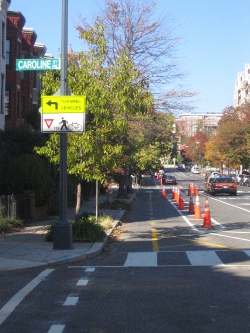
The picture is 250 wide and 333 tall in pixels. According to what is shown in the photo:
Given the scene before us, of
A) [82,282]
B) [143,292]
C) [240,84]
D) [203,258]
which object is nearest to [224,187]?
[203,258]

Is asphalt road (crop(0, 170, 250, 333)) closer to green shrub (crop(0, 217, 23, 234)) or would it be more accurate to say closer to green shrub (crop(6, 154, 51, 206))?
green shrub (crop(0, 217, 23, 234))

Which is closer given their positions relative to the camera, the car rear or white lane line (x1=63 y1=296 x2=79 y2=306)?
white lane line (x1=63 y1=296 x2=79 y2=306)

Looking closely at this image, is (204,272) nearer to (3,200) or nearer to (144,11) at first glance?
(3,200)

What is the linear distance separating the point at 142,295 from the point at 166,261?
151 inches

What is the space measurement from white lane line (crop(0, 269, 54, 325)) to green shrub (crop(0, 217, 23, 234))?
6.51m

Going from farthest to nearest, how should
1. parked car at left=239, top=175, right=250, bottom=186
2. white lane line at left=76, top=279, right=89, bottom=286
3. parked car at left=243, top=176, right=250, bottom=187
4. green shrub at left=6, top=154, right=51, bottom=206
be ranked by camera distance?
1. parked car at left=239, top=175, right=250, bottom=186
2. parked car at left=243, top=176, right=250, bottom=187
3. green shrub at left=6, top=154, right=51, bottom=206
4. white lane line at left=76, top=279, right=89, bottom=286

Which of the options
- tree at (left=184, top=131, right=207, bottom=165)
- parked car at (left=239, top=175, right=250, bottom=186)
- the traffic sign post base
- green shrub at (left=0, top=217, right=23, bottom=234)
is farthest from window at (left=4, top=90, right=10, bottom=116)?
tree at (left=184, top=131, right=207, bottom=165)

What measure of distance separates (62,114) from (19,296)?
5.57 metres

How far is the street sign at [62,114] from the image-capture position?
43.6 ft

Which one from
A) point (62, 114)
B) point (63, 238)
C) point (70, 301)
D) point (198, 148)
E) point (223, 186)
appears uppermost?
point (198, 148)

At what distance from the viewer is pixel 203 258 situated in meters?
12.9

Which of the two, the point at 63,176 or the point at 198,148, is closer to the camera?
the point at 63,176

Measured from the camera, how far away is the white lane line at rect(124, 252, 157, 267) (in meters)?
12.2

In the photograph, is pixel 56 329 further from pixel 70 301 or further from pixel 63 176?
pixel 63 176
